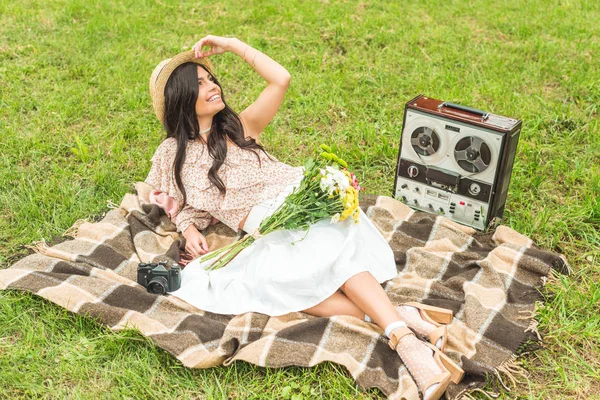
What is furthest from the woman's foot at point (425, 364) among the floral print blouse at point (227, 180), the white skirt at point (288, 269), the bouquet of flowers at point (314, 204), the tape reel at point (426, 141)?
the tape reel at point (426, 141)

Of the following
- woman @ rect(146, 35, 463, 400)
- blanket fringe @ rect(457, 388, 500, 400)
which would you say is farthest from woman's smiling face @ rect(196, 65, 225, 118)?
blanket fringe @ rect(457, 388, 500, 400)

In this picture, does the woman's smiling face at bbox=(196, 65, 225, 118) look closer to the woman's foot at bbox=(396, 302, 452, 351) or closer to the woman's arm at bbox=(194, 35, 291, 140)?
the woman's arm at bbox=(194, 35, 291, 140)

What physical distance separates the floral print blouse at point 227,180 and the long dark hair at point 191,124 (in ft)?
0.13

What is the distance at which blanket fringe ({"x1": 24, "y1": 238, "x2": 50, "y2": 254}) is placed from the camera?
388cm

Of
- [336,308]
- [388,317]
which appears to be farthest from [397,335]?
[336,308]

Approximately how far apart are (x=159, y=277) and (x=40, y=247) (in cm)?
89

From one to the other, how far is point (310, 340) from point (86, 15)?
16.0ft

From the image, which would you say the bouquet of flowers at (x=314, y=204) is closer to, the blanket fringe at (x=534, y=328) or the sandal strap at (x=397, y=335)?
the sandal strap at (x=397, y=335)

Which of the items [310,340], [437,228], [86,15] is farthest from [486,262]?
[86,15]

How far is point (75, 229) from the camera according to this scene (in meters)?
4.13

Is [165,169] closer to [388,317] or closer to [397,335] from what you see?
[388,317]

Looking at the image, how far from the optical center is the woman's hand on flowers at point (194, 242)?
386cm

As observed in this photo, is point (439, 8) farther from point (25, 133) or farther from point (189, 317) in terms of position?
point (189, 317)

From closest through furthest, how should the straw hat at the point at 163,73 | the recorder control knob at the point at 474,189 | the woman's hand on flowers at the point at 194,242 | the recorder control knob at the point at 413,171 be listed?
1. the straw hat at the point at 163,73
2. the woman's hand on flowers at the point at 194,242
3. the recorder control knob at the point at 474,189
4. the recorder control knob at the point at 413,171
